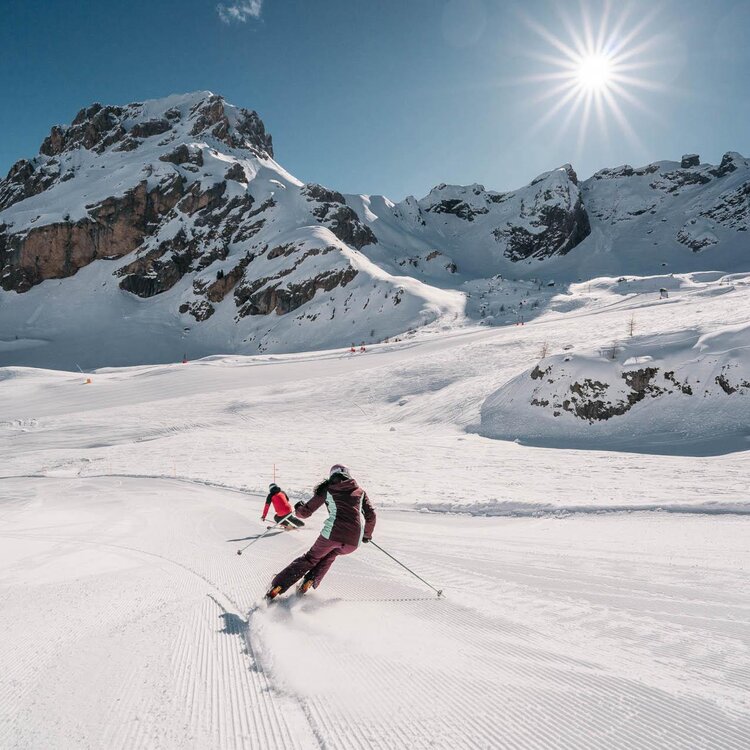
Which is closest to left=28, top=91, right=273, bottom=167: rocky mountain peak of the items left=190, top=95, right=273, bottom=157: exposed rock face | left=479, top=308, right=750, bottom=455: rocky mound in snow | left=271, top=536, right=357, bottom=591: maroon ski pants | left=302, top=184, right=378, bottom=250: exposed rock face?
Answer: left=190, top=95, right=273, bottom=157: exposed rock face

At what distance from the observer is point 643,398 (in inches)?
510

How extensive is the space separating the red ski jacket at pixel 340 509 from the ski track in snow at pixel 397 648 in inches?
22.9

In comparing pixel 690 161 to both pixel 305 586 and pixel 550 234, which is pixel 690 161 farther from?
pixel 305 586

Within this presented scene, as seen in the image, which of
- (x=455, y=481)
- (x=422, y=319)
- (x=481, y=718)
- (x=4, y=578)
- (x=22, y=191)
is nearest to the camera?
(x=481, y=718)

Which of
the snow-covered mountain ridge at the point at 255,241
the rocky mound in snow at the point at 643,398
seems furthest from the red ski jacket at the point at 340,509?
the snow-covered mountain ridge at the point at 255,241

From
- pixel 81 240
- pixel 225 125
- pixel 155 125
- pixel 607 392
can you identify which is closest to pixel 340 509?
pixel 607 392

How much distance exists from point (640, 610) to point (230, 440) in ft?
55.1

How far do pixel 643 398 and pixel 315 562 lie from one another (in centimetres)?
1278

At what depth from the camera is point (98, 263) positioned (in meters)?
85.7

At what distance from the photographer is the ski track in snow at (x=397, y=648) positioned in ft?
7.01

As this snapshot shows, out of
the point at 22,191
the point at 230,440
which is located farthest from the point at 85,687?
the point at 22,191

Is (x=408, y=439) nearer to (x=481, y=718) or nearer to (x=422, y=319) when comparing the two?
(x=481, y=718)

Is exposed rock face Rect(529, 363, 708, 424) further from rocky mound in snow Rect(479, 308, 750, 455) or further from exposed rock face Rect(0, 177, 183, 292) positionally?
exposed rock face Rect(0, 177, 183, 292)

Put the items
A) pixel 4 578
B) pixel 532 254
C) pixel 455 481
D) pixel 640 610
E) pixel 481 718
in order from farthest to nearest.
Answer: pixel 532 254
pixel 455 481
pixel 4 578
pixel 640 610
pixel 481 718
